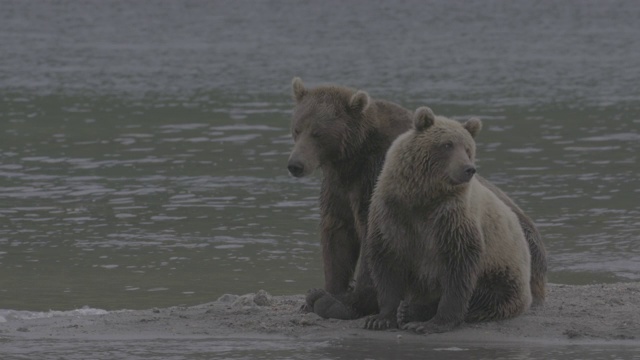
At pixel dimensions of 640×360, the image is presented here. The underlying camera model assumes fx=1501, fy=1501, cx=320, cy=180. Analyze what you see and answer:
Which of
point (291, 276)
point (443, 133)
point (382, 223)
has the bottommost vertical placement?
point (291, 276)

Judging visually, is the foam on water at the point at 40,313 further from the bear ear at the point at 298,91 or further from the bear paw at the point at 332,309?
the bear ear at the point at 298,91

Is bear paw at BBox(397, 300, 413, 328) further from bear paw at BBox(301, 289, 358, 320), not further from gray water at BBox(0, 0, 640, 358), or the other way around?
gray water at BBox(0, 0, 640, 358)

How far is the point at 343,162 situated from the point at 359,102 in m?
0.38

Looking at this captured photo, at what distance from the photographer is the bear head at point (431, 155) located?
8.30m

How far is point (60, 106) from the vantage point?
25.6 metres

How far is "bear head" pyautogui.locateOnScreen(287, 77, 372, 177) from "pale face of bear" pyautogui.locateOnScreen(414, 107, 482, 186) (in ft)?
1.77

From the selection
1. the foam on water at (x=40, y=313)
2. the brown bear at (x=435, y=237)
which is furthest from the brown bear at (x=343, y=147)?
the foam on water at (x=40, y=313)

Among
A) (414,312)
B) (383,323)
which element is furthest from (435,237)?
(383,323)

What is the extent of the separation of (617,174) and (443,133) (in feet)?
31.0

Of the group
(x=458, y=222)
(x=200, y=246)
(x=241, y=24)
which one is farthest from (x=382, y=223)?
(x=241, y=24)

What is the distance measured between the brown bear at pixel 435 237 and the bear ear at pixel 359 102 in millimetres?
376

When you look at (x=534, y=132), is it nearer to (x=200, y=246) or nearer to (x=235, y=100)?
(x=235, y=100)

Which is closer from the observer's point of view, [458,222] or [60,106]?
[458,222]

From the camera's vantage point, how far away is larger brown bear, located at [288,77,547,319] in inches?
348
